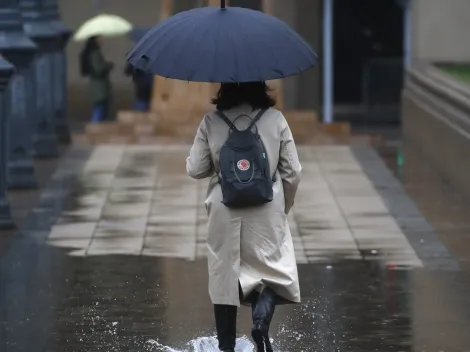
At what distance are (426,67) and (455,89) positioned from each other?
3.07 m

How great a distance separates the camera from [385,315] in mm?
8570

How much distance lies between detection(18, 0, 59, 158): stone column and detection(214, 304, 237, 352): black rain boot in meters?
9.31

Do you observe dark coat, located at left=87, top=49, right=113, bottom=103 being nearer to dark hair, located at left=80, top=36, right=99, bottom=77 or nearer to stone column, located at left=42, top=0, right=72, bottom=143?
dark hair, located at left=80, top=36, right=99, bottom=77

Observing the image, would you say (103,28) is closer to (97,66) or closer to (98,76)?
(97,66)

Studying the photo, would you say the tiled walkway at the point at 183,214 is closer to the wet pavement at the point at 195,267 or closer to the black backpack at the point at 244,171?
the wet pavement at the point at 195,267

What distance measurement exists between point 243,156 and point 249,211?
317 mm

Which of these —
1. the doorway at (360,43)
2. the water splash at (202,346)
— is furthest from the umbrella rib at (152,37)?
the doorway at (360,43)

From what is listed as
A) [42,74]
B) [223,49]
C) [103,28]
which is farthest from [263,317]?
[103,28]

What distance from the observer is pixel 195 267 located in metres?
10.2

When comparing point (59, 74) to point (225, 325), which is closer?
point (225, 325)

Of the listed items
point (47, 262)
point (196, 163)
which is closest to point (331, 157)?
point (47, 262)

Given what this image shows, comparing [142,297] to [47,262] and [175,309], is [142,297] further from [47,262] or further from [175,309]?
[47,262]

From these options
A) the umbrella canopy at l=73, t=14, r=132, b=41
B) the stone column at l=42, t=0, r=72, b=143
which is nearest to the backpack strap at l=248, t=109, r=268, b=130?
the stone column at l=42, t=0, r=72, b=143

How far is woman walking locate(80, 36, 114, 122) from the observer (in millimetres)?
21844
